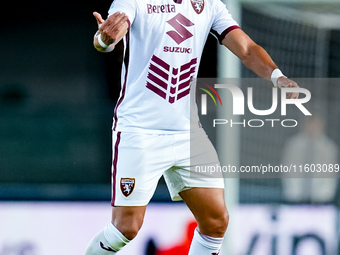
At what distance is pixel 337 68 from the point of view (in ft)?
17.2

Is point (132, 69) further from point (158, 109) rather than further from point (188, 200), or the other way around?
point (188, 200)

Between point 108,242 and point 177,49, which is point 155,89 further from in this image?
point 108,242

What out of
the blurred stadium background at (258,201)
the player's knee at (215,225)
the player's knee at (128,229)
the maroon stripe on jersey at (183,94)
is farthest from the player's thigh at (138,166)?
the blurred stadium background at (258,201)

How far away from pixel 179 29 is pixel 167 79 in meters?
0.25

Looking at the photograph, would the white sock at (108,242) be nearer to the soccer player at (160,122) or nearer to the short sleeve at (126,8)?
the soccer player at (160,122)

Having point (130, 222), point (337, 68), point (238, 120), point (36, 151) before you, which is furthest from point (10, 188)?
point (36, 151)

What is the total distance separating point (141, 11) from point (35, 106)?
4.93m

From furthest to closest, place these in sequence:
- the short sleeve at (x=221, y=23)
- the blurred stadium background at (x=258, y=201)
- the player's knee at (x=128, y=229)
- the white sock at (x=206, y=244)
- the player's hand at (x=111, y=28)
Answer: the blurred stadium background at (x=258, y=201), the short sleeve at (x=221, y=23), the white sock at (x=206, y=244), the player's knee at (x=128, y=229), the player's hand at (x=111, y=28)

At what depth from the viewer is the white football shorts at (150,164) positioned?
3629 mm

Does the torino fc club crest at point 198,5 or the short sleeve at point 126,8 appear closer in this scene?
the short sleeve at point 126,8

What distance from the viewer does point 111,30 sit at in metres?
3.23

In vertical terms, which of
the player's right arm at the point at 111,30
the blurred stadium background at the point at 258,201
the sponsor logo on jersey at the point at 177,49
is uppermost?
the player's right arm at the point at 111,30

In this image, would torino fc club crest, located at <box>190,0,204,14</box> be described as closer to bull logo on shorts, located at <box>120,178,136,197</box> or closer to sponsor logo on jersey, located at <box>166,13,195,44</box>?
Result: sponsor logo on jersey, located at <box>166,13,195,44</box>

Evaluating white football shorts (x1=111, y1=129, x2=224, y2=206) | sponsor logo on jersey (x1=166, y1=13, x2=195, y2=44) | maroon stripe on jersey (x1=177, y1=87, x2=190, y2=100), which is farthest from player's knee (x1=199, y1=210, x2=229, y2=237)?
sponsor logo on jersey (x1=166, y1=13, x2=195, y2=44)
